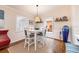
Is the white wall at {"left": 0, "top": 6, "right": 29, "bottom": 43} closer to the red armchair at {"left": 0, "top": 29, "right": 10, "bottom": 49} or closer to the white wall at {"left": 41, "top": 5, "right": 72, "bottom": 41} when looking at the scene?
the red armchair at {"left": 0, "top": 29, "right": 10, "bottom": 49}

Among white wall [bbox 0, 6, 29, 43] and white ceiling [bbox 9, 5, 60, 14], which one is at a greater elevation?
white ceiling [bbox 9, 5, 60, 14]

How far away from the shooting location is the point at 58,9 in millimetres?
1733

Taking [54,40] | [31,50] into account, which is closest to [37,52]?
[31,50]

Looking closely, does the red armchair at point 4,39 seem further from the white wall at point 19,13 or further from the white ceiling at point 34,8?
the white ceiling at point 34,8

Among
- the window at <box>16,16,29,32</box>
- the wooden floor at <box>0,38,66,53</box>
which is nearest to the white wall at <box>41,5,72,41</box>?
the wooden floor at <box>0,38,66,53</box>

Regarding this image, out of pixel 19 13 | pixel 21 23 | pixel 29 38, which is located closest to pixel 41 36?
pixel 29 38

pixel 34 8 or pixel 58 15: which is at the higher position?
pixel 34 8

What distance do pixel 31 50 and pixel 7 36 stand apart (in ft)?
1.44

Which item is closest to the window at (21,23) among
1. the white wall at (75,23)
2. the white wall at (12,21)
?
the white wall at (12,21)

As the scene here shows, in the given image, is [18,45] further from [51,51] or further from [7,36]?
[51,51]

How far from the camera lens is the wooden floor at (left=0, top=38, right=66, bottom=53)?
5.51ft

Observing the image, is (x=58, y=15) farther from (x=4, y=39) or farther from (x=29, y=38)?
(x=4, y=39)

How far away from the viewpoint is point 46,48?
1723mm

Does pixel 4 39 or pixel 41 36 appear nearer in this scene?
pixel 4 39
